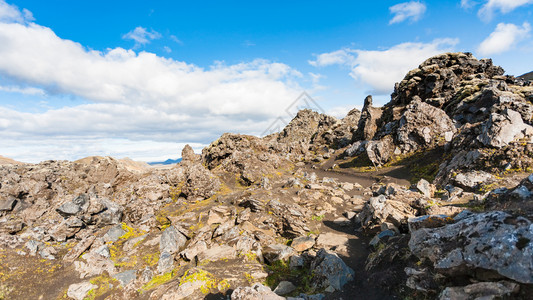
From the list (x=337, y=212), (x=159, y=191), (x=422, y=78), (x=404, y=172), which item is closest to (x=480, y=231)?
(x=337, y=212)

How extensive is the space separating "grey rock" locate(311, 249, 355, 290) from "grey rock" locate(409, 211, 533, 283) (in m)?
3.21

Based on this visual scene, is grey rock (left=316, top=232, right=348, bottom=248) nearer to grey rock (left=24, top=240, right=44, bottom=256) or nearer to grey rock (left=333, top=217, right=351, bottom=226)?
grey rock (left=333, top=217, right=351, bottom=226)

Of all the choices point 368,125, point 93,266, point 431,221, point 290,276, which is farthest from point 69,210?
point 368,125

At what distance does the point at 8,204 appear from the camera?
81.3ft

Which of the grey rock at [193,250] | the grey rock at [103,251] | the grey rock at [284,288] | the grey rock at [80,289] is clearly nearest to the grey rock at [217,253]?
the grey rock at [193,250]

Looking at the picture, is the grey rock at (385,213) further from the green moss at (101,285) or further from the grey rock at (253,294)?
the green moss at (101,285)

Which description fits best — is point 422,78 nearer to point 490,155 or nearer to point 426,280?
point 490,155

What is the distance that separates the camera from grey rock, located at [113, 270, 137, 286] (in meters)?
10.6

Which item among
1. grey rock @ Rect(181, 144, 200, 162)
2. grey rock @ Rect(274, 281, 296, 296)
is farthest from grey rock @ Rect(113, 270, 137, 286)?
grey rock @ Rect(181, 144, 200, 162)

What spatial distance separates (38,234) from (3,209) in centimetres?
1850

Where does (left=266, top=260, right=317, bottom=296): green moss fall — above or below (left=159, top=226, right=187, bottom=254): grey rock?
below

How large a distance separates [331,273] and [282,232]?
6841 millimetres

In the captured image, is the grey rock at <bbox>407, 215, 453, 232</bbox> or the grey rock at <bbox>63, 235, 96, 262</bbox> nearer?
the grey rock at <bbox>407, 215, 453, 232</bbox>

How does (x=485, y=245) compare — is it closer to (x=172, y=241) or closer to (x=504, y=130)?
(x=172, y=241)
